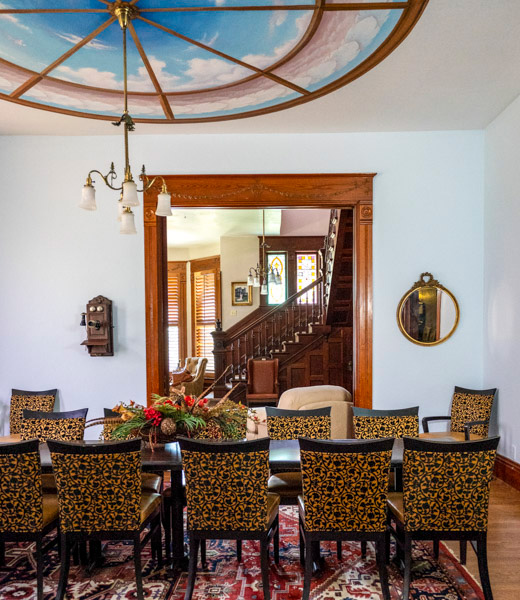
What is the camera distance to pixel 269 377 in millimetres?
8406

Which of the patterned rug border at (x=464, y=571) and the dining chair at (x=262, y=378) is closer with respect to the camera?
the patterned rug border at (x=464, y=571)

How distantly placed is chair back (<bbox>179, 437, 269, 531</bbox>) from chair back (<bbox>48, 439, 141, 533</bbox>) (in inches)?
12.1

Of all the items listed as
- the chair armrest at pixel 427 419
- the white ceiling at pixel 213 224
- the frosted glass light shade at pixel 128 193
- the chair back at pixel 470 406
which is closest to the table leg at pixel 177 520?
the frosted glass light shade at pixel 128 193

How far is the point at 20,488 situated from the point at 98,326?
7.92ft

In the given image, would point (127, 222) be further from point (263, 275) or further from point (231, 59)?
point (263, 275)

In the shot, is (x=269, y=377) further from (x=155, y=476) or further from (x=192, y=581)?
(x=192, y=581)

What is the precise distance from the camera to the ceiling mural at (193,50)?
2.85m

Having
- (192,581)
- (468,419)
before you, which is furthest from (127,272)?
(468,419)

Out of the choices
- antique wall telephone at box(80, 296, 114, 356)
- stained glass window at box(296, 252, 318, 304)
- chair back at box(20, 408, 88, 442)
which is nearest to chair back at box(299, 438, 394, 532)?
chair back at box(20, 408, 88, 442)

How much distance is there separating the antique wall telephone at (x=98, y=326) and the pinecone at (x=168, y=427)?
6.83 ft

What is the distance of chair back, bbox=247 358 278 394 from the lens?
8.38 metres

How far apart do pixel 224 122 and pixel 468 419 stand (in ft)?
12.8

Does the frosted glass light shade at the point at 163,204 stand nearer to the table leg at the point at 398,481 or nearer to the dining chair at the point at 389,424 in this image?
the dining chair at the point at 389,424

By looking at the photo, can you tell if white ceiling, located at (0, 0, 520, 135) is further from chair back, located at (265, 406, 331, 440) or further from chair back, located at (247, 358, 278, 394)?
chair back, located at (247, 358, 278, 394)
